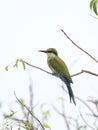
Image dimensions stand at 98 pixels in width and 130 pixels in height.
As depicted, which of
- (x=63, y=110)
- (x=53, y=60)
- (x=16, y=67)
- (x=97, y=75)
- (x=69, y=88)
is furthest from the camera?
(x=53, y=60)

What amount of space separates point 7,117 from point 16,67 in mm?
545

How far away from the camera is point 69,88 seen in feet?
19.8

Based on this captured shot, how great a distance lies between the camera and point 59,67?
6.59 metres

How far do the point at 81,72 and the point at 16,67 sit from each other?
0.62 meters

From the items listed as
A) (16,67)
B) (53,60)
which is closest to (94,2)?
(16,67)

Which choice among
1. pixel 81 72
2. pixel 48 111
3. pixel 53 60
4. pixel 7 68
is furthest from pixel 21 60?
pixel 48 111

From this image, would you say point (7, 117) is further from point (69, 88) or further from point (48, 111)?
point (48, 111)

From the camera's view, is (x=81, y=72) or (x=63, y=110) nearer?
(x=81, y=72)

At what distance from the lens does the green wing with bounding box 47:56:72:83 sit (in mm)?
5982

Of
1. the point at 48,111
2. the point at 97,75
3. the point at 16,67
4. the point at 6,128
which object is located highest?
the point at 48,111

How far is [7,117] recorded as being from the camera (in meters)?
3.79

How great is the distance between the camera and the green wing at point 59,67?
598 centimetres

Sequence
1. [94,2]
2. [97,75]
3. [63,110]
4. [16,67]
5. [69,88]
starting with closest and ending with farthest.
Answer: [97,75], [94,2], [16,67], [63,110], [69,88]

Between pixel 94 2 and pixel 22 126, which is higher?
pixel 94 2
